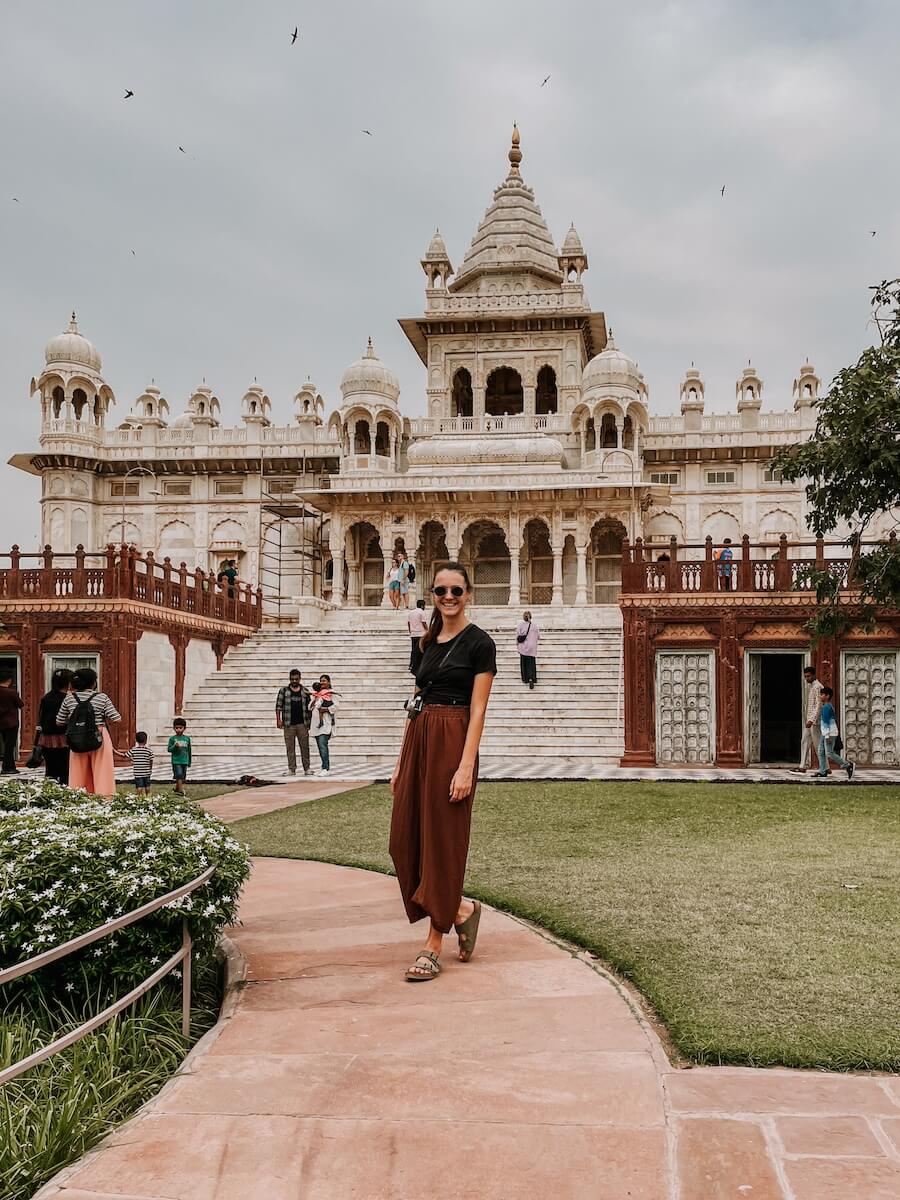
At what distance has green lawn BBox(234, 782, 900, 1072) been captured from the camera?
3.67m

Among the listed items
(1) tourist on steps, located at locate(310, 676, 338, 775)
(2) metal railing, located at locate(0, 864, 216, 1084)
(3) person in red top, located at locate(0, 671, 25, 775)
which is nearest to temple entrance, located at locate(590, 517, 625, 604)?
(1) tourist on steps, located at locate(310, 676, 338, 775)

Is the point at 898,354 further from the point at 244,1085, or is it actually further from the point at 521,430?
the point at 521,430

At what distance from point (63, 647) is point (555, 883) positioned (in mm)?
15245

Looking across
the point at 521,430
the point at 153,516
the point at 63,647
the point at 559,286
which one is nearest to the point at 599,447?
the point at 521,430

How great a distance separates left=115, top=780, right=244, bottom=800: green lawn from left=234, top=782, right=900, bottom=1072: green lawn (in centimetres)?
182

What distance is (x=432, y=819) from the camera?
4.33 m

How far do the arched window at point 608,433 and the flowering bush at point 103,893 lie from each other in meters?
31.3

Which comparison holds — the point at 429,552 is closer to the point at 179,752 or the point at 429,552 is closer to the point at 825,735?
the point at 825,735

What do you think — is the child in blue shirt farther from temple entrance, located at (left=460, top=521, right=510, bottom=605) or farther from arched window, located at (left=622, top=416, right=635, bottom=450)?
arched window, located at (left=622, top=416, right=635, bottom=450)

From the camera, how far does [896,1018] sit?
369 centimetres

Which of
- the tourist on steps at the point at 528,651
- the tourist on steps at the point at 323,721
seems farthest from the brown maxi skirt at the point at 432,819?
the tourist on steps at the point at 528,651

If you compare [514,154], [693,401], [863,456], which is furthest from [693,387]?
[863,456]

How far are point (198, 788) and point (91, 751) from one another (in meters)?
5.22

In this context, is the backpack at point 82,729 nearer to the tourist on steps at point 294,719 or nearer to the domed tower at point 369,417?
the tourist on steps at point 294,719
